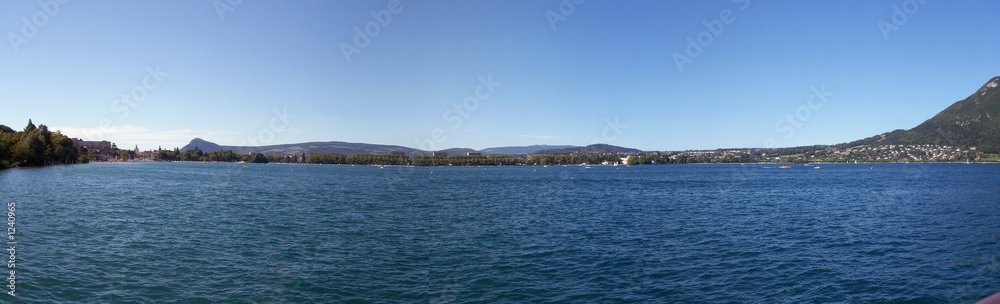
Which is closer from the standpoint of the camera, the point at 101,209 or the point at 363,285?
the point at 363,285

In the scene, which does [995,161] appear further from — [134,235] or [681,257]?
[134,235]

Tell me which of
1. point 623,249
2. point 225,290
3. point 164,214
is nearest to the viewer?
point 225,290

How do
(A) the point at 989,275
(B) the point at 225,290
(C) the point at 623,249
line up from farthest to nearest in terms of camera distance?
1. (C) the point at 623,249
2. (A) the point at 989,275
3. (B) the point at 225,290

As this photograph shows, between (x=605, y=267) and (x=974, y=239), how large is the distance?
68.5ft

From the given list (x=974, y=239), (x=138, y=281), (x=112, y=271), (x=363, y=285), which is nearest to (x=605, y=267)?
(x=363, y=285)

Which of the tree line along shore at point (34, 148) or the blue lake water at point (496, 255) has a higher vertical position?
the tree line along shore at point (34, 148)

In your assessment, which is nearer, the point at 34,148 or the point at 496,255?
the point at 496,255

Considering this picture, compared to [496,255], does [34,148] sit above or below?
above

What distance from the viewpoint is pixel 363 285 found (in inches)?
622

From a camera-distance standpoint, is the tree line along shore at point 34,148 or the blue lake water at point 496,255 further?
the tree line along shore at point 34,148

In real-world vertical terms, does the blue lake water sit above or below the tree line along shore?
below

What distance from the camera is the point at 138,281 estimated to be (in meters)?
15.7

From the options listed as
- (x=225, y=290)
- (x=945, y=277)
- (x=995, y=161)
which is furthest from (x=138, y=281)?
(x=995, y=161)

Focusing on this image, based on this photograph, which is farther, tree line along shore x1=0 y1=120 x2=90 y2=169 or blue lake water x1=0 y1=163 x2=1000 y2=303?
tree line along shore x1=0 y1=120 x2=90 y2=169
